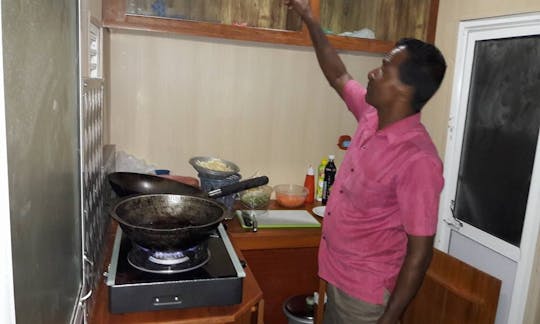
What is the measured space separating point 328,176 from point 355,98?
79 centimetres

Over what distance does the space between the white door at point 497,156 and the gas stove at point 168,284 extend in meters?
1.30

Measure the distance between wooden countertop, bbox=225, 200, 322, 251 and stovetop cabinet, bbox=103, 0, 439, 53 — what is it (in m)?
0.93

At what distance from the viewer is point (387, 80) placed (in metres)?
1.26

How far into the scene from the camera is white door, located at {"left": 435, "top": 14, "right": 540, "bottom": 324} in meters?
1.77

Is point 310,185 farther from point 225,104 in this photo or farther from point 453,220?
point 453,220

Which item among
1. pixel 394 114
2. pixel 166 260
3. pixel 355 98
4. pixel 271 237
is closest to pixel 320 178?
pixel 271 237

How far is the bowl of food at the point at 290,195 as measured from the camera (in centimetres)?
227

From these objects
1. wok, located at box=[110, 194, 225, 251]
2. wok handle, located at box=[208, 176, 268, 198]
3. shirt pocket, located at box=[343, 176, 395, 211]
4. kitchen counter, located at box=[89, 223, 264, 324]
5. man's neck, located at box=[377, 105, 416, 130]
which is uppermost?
man's neck, located at box=[377, 105, 416, 130]

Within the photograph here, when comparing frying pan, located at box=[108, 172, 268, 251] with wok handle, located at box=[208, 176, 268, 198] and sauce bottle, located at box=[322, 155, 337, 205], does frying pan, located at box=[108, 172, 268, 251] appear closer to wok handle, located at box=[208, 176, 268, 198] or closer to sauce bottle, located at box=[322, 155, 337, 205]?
wok handle, located at box=[208, 176, 268, 198]

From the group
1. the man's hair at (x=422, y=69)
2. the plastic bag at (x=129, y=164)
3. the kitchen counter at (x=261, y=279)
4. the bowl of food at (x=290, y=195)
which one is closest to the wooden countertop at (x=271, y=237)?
the kitchen counter at (x=261, y=279)

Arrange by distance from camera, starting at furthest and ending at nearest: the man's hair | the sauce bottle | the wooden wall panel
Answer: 1. the sauce bottle
2. the wooden wall panel
3. the man's hair

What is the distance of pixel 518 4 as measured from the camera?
5.84 feet

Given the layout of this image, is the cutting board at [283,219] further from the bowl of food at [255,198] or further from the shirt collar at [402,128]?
the shirt collar at [402,128]

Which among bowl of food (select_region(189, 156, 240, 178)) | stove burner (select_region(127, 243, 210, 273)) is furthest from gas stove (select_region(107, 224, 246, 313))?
bowl of food (select_region(189, 156, 240, 178))
